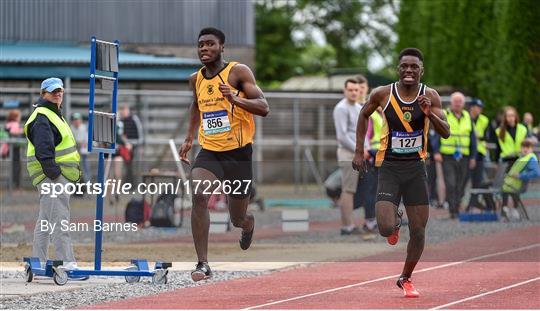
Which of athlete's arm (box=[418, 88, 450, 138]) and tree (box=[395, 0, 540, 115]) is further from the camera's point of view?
tree (box=[395, 0, 540, 115])

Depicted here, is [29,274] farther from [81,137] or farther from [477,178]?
[81,137]

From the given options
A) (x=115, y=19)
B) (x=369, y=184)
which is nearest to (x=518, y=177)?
(x=369, y=184)

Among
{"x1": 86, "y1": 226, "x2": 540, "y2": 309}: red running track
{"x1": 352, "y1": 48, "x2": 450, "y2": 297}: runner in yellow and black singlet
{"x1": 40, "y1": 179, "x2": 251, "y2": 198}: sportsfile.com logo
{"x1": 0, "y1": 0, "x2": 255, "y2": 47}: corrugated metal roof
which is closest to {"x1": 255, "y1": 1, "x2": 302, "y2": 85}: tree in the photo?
{"x1": 0, "y1": 0, "x2": 255, "y2": 47}: corrugated metal roof

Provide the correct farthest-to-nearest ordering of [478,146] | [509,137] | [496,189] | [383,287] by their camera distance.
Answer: [478,146], [509,137], [496,189], [383,287]

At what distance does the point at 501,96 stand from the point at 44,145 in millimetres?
21497

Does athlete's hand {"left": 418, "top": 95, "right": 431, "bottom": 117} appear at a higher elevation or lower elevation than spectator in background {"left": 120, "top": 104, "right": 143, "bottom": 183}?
higher

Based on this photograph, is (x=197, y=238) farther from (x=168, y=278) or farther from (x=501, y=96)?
(x=501, y=96)

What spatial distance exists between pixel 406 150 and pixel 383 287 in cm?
167

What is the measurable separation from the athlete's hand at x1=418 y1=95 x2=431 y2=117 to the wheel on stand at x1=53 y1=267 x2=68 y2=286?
401cm

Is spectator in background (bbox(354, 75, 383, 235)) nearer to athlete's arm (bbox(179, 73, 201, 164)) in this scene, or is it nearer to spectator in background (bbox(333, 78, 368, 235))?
spectator in background (bbox(333, 78, 368, 235))

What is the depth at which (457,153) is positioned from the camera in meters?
23.2

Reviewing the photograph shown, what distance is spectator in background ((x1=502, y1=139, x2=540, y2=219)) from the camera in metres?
20.0

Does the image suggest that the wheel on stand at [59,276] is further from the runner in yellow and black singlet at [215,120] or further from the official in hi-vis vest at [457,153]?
the official in hi-vis vest at [457,153]

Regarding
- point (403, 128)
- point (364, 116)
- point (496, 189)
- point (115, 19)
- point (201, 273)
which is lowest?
point (201, 273)
